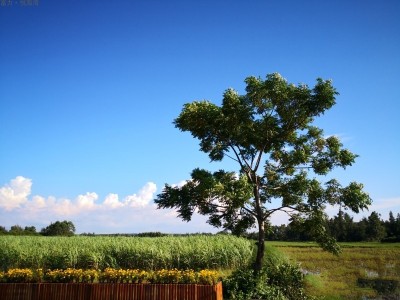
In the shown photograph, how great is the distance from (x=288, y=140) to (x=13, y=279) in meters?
11.7

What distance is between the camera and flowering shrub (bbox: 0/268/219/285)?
12.4 meters

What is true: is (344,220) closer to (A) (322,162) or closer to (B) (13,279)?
(A) (322,162)

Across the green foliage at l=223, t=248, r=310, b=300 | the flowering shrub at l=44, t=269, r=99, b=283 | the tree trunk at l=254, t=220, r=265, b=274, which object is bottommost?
the green foliage at l=223, t=248, r=310, b=300

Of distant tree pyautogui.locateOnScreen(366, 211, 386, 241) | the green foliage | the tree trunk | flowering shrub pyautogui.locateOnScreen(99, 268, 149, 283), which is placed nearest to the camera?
flowering shrub pyautogui.locateOnScreen(99, 268, 149, 283)

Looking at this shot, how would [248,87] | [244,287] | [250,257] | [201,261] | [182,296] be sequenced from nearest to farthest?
[182,296]
[244,287]
[248,87]
[201,261]
[250,257]

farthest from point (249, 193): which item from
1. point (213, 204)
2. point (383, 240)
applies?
point (383, 240)

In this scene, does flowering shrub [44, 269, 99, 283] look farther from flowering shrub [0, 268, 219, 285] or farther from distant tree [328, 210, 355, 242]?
distant tree [328, 210, 355, 242]

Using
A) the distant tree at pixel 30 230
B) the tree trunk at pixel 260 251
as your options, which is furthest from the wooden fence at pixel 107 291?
the distant tree at pixel 30 230

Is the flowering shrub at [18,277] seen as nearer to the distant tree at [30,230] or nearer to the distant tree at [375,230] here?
the distant tree at [30,230]

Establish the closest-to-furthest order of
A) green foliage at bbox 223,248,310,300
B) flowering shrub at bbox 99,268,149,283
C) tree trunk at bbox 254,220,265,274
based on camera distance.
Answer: flowering shrub at bbox 99,268,149,283 → green foliage at bbox 223,248,310,300 → tree trunk at bbox 254,220,265,274

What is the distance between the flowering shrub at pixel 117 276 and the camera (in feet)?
40.8

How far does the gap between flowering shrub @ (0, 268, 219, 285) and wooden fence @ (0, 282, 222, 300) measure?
0.30m

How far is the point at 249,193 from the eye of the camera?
45.3 feet

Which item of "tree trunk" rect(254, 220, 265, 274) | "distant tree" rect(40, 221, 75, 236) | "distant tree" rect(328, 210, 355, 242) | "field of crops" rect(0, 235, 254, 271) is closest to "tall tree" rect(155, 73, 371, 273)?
"tree trunk" rect(254, 220, 265, 274)
